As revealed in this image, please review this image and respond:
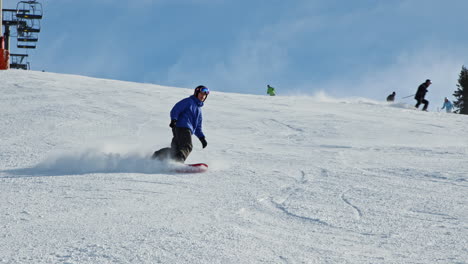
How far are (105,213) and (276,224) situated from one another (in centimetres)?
144

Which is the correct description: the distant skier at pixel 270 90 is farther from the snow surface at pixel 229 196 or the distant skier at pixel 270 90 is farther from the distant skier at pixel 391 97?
the snow surface at pixel 229 196

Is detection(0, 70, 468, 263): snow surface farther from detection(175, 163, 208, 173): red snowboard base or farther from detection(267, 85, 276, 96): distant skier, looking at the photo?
detection(267, 85, 276, 96): distant skier

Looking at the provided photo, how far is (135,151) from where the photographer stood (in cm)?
764

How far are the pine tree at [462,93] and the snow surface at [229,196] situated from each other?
4814 centimetres

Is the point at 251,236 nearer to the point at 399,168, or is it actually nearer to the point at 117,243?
the point at 117,243

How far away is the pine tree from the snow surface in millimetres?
48135

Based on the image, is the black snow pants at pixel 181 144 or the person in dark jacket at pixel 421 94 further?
the person in dark jacket at pixel 421 94

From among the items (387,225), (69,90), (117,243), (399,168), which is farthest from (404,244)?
(69,90)

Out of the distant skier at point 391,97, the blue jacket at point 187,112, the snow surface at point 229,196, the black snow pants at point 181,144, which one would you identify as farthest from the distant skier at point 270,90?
the black snow pants at point 181,144

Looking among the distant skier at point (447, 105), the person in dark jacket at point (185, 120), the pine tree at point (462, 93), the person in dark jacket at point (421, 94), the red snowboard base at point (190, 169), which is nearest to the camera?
the red snowboard base at point (190, 169)

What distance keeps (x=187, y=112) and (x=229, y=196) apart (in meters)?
2.63

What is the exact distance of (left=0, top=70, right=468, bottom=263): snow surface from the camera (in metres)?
3.66

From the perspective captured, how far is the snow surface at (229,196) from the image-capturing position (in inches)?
144

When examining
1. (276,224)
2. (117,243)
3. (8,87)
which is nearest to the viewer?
(117,243)
